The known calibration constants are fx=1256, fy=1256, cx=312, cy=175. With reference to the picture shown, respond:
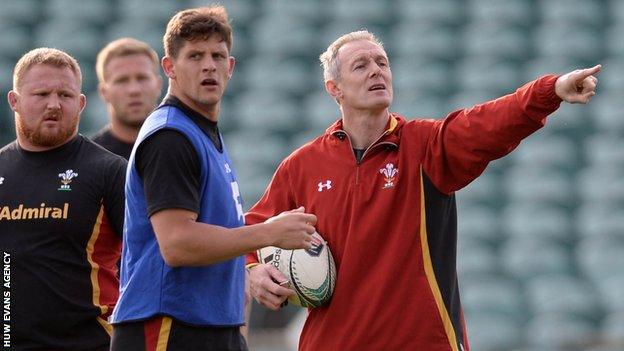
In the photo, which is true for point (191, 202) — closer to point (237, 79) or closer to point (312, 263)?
point (312, 263)

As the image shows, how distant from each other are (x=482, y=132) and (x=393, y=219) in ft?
1.74

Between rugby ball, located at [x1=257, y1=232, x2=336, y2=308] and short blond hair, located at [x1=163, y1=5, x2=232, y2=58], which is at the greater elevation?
short blond hair, located at [x1=163, y1=5, x2=232, y2=58]

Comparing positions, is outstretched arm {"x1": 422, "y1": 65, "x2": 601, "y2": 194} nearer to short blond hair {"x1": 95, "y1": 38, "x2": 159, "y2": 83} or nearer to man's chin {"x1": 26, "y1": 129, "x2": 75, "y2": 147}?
man's chin {"x1": 26, "y1": 129, "x2": 75, "y2": 147}

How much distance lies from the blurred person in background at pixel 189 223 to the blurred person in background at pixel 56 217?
0.71 m

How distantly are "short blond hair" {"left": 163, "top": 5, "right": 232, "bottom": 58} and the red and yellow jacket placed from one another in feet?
3.21

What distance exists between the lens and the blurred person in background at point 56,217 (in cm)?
509

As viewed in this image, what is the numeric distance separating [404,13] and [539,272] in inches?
155

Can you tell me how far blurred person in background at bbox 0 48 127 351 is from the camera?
509 cm

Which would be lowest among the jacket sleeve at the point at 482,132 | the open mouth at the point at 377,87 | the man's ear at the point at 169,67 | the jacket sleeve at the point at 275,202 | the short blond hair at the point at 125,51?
the jacket sleeve at the point at 275,202

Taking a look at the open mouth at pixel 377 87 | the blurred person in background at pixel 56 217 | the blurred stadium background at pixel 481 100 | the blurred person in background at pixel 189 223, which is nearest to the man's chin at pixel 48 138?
the blurred person in background at pixel 56 217

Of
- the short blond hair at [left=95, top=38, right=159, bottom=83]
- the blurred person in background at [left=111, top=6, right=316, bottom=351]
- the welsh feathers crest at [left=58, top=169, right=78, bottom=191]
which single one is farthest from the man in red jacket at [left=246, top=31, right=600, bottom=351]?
the short blond hair at [left=95, top=38, right=159, bottom=83]

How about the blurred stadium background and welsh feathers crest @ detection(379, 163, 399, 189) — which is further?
the blurred stadium background

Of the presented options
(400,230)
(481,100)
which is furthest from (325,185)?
(481,100)

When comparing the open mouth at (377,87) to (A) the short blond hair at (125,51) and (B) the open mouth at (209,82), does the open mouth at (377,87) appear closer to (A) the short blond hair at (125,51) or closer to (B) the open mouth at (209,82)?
(B) the open mouth at (209,82)
